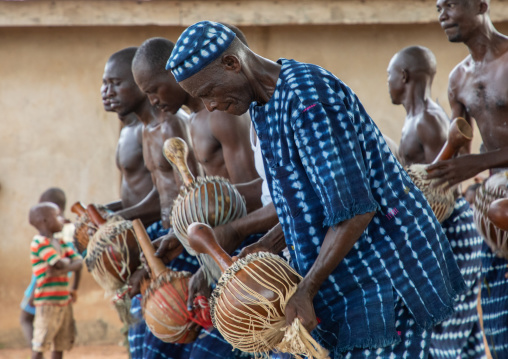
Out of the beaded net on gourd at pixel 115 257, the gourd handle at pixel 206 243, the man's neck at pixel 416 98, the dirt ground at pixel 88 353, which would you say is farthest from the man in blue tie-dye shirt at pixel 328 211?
the dirt ground at pixel 88 353

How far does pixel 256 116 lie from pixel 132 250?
1.82 meters

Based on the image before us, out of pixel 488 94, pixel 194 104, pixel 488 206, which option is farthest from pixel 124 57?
pixel 488 206

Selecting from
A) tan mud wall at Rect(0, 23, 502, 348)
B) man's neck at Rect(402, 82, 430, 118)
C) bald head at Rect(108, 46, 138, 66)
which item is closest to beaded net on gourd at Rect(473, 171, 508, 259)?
man's neck at Rect(402, 82, 430, 118)

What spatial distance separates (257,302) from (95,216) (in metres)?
2.12

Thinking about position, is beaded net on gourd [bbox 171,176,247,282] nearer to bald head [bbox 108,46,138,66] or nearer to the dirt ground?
bald head [bbox 108,46,138,66]

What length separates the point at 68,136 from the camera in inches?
302

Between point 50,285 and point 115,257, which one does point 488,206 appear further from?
point 50,285

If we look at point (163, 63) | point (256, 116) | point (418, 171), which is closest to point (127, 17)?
point (163, 63)

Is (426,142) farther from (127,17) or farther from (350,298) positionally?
(127,17)

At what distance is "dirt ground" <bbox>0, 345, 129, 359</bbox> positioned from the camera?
7.25m

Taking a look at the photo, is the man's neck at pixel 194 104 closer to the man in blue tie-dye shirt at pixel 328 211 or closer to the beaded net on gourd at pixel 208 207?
the beaded net on gourd at pixel 208 207

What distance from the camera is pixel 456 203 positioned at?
428 centimetres

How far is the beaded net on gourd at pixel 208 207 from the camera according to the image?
3.03 m

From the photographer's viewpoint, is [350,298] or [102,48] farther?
[102,48]
